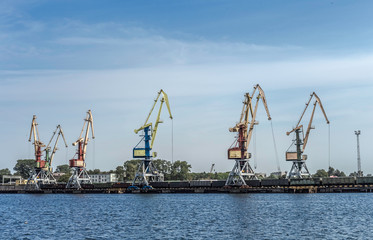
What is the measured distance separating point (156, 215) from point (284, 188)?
69792 mm

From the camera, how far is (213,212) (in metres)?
80.8

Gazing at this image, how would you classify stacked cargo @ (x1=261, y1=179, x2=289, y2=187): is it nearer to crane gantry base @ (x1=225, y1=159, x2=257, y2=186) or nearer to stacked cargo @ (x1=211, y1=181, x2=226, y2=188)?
crane gantry base @ (x1=225, y1=159, x2=257, y2=186)

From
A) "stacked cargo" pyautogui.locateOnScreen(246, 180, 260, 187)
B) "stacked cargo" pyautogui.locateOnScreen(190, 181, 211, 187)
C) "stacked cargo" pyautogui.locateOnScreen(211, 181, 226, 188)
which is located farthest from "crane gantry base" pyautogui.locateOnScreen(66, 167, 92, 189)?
"stacked cargo" pyautogui.locateOnScreen(246, 180, 260, 187)

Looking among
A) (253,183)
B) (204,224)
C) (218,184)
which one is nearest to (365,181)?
(253,183)

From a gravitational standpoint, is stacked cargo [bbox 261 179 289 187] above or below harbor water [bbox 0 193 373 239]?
above

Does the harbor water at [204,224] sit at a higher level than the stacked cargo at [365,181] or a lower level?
lower

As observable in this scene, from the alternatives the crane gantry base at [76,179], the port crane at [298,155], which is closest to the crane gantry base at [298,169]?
the port crane at [298,155]

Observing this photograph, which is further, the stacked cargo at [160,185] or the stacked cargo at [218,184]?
the stacked cargo at [160,185]

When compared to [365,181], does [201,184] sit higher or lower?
lower

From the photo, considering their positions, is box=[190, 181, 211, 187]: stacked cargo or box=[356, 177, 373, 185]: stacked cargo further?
box=[190, 181, 211, 187]: stacked cargo

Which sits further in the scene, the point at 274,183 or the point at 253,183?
the point at 253,183

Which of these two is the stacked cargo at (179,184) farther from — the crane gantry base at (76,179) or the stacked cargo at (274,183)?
the crane gantry base at (76,179)

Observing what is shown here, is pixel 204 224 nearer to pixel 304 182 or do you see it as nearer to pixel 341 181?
pixel 341 181

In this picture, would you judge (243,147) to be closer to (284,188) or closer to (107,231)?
(284,188)
